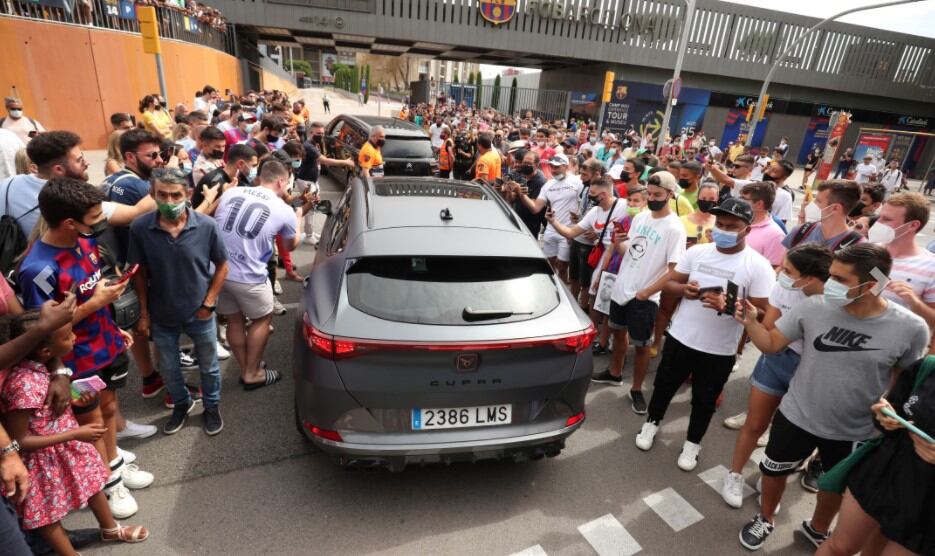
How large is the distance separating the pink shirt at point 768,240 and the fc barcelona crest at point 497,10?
85.1 ft

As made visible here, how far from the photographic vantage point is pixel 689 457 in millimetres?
3412

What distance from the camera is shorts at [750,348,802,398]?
2877mm

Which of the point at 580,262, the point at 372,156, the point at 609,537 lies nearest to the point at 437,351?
the point at 609,537

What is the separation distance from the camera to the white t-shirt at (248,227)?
3.54 m

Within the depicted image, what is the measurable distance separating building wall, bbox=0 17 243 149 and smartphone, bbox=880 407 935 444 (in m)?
14.9

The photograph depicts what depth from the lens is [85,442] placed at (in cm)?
216

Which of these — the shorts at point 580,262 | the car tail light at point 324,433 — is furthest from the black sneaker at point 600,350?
the car tail light at point 324,433

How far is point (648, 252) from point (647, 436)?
1447mm

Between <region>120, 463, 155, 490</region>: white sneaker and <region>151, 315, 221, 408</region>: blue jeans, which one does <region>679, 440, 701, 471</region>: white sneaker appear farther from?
<region>120, 463, 155, 490</region>: white sneaker

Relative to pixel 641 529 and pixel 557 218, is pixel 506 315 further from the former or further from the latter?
pixel 557 218

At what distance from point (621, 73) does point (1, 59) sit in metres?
28.2

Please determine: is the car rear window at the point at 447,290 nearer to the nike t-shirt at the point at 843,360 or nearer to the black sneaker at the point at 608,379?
the nike t-shirt at the point at 843,360

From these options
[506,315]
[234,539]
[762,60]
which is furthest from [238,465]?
[762,60]

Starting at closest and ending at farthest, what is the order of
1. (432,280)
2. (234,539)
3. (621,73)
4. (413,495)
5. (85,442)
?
(85,442), (234,539), (432,280), (413,495), (621,73)
